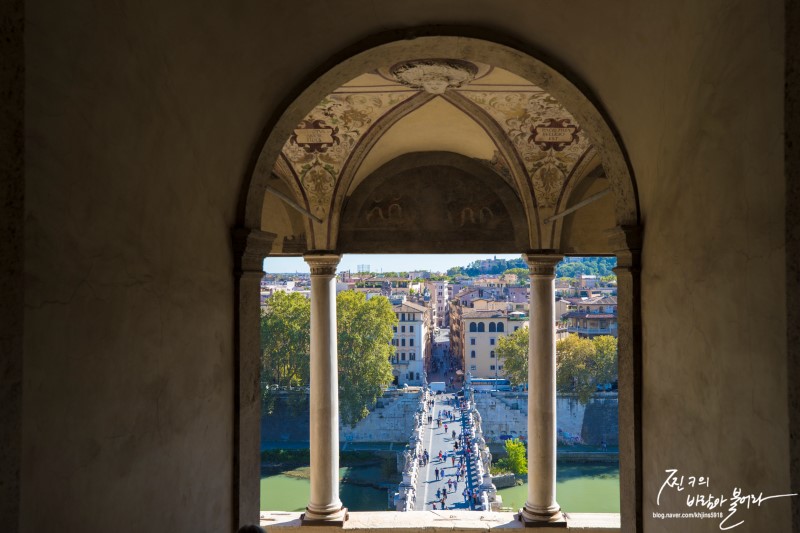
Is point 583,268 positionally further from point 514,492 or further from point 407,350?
point 514,492

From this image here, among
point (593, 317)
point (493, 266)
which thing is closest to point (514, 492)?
point (593, 317)

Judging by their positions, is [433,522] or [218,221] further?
[433,522]

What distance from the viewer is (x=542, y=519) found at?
9.76 m

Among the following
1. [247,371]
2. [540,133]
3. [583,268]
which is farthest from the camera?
[583,268]

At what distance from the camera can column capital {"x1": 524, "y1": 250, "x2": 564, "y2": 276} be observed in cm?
1108

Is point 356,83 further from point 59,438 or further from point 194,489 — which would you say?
point 59,438

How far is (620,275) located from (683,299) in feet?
3.71

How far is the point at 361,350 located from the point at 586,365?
14009mm

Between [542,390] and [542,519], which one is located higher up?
[542,390]

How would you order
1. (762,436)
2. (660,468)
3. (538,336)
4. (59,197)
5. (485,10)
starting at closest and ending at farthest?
(59,197) < (762,436) < (660,468) < (485,10) < (538,336)

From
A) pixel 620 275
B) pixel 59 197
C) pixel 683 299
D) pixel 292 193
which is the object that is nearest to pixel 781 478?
pixel 683 299

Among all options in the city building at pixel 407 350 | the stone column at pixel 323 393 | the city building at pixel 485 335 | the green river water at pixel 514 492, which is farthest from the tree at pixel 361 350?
the stone column at pixel 323 393

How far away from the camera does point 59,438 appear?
106 inches

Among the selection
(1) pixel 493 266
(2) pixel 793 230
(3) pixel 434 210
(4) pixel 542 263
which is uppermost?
(1) pixel 493 266
